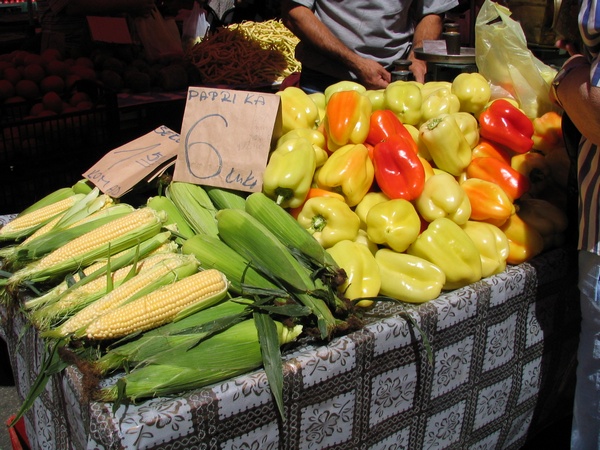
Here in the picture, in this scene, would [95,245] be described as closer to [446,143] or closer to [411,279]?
[411,279]

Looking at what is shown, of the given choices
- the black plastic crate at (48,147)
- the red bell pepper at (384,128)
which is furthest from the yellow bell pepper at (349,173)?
the black plastic crate at (48,147)

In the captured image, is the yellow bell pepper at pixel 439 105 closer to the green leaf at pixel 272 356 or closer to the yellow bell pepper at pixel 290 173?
the yellow bell pepper at pixel 290 173

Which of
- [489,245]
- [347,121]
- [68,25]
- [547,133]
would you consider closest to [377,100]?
[347,121]

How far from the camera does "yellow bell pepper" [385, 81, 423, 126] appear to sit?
2.45 meters

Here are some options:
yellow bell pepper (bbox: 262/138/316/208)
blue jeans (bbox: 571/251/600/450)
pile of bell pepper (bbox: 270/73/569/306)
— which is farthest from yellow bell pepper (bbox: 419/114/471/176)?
blue jeans (bbox: 571/251/600/450)

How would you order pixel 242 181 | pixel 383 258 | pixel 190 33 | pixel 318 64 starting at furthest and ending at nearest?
pixel 190 33 < pixel 318 64 < pixel 242 181 < pixel 383 258

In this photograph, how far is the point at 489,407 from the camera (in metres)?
2.24

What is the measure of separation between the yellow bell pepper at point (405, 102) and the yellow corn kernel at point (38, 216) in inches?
51.9

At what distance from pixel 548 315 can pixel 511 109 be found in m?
0.83

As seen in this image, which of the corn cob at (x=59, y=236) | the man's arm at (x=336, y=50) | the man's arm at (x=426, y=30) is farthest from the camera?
the man's arm at (x=426, y=30)

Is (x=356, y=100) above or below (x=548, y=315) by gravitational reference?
above

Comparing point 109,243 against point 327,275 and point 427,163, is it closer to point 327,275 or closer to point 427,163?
point 327,275

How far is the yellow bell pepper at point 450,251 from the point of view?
2.02 m

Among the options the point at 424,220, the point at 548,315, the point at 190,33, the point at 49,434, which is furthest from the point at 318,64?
the point at 190,33
